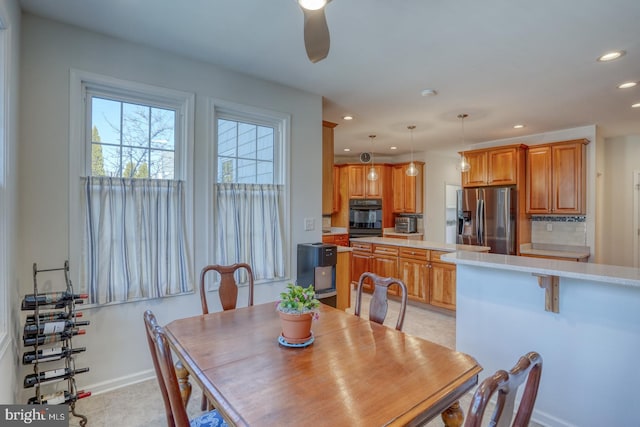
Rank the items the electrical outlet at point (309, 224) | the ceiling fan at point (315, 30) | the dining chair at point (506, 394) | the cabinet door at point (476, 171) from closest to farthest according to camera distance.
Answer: the dining chair at point (506, 394)
the ceiling fan at point (315, 30)
the electrical outlet at point (309, 224)
the cabinet door at point (476, 171)

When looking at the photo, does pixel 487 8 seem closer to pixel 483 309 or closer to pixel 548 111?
pixel 483 309

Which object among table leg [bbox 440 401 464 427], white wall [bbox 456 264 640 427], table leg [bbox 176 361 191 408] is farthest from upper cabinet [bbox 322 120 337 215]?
table leg [bbox 440 401 464 427]

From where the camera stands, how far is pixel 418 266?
14.8 feet

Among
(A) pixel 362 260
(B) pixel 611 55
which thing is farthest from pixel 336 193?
(B) pixel 611 55

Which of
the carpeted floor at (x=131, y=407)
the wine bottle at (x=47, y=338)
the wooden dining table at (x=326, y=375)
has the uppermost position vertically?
the wooden dining table at (x=326, y=375)

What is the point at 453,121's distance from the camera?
15.3 ft

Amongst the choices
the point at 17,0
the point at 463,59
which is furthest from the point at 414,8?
the point at 17,0

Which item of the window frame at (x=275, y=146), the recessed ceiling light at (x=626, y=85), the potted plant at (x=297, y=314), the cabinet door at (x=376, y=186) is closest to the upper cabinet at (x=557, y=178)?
the recessed ceiling light at (x=626, y=85)

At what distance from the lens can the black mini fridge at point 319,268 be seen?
3324mm

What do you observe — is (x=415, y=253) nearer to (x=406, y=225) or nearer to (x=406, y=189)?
(x=406, y=225)

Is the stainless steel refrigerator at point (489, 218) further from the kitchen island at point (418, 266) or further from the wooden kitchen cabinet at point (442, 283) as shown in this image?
the wooden kitchen cabinet at point (442, 283)

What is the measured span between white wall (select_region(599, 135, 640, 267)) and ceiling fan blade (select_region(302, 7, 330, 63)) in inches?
231

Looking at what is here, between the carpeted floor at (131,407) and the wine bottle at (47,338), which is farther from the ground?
the wine bottle at (47,338)

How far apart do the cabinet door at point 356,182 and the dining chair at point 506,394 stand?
21.2 ft
